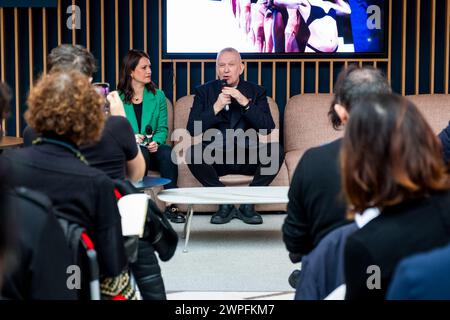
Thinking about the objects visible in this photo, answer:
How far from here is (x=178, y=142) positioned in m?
6.58

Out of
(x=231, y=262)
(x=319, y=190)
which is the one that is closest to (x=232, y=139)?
(x=231, y=262)

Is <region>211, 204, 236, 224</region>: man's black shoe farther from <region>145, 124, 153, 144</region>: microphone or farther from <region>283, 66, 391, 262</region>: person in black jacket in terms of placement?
<region>283, 66, 391, 262</region>: person in black jacket

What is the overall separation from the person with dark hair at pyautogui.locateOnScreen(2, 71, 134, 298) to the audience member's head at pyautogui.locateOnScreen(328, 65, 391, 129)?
933 mm

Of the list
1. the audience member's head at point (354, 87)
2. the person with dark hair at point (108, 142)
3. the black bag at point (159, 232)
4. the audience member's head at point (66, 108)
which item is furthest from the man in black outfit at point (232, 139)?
the audience member's head at point (66, 108)

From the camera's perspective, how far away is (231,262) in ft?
15.7

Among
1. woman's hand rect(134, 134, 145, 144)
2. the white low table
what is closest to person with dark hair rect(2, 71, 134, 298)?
the white low table

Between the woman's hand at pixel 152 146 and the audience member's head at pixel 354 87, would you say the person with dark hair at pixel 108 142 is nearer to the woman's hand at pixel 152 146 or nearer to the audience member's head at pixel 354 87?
the audience member's head at pixel 354 87

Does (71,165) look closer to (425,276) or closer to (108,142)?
(108,142)

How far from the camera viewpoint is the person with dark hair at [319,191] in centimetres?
268

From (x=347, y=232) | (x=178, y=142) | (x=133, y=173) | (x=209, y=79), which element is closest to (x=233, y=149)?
(x=178, y=142)

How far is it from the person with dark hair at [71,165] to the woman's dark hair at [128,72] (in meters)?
3.54

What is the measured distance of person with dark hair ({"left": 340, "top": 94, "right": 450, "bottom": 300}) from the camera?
5.50ft

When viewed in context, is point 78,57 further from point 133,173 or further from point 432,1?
point 432,1

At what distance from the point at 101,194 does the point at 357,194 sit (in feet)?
3.04
